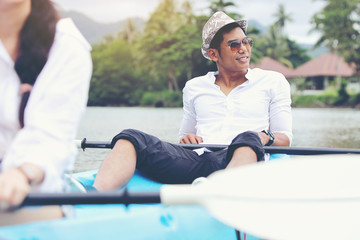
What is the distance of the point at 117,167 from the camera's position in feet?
7.20

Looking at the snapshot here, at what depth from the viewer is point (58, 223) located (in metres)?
1.36

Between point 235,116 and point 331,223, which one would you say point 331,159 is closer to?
point 331,223

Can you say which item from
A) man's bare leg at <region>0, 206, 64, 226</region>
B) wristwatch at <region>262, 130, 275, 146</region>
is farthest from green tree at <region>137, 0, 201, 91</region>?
man's bare leg at <region>0, 206, 64, 226</region>

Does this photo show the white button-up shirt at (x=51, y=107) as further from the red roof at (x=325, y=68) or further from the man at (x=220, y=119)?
the red roof at (x=325, y=68)

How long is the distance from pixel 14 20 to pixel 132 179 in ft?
4.53

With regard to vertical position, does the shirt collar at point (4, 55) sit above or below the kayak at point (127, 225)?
above

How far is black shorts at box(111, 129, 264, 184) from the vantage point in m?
2.29

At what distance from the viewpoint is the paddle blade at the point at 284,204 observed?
3.98ft

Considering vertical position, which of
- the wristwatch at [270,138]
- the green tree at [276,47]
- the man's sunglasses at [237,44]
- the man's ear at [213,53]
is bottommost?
the green tree at [276,47]

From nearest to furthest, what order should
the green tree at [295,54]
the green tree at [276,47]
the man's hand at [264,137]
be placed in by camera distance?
the man's hand at [264,137], the green tree at [276,47], the green tree at [295,54]

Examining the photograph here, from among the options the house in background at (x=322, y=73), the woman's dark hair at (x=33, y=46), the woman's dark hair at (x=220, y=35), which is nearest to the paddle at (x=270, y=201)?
the woman's dark hair at (x=33, y=46)

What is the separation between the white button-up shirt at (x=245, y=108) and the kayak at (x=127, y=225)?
74cm

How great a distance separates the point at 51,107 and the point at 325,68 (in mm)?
42658

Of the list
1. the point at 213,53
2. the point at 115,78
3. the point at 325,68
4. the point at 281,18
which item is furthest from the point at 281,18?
the point at 213,53
